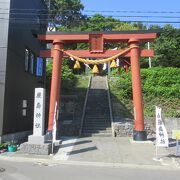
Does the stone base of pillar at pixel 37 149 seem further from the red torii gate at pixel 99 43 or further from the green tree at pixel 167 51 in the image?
the green tree at pixel 167 51

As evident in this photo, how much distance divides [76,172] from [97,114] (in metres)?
15.4

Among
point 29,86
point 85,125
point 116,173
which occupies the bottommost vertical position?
point 116,173

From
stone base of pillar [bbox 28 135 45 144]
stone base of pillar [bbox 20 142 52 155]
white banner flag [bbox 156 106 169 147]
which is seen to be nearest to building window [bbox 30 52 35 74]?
stone base of pillar [bbox 28 135 45 144]

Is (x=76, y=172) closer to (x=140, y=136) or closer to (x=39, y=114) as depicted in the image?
(x=39, y=114)

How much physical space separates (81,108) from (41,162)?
15195mm

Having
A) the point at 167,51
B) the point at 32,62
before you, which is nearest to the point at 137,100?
the point at 32,62

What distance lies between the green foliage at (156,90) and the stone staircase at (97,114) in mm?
1349

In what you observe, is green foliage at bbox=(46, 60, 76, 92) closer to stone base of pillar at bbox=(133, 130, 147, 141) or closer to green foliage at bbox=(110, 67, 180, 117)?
green foliage at bbox=(110, 67, 180, 117)

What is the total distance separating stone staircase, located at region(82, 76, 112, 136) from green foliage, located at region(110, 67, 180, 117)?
1.35 m

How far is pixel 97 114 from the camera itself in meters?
27.9

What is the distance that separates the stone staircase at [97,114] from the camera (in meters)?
24.4

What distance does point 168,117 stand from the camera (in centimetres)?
2770

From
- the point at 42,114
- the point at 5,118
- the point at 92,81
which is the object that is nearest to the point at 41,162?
the point at 42,114

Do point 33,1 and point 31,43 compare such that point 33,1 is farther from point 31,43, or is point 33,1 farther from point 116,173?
point 116,173
